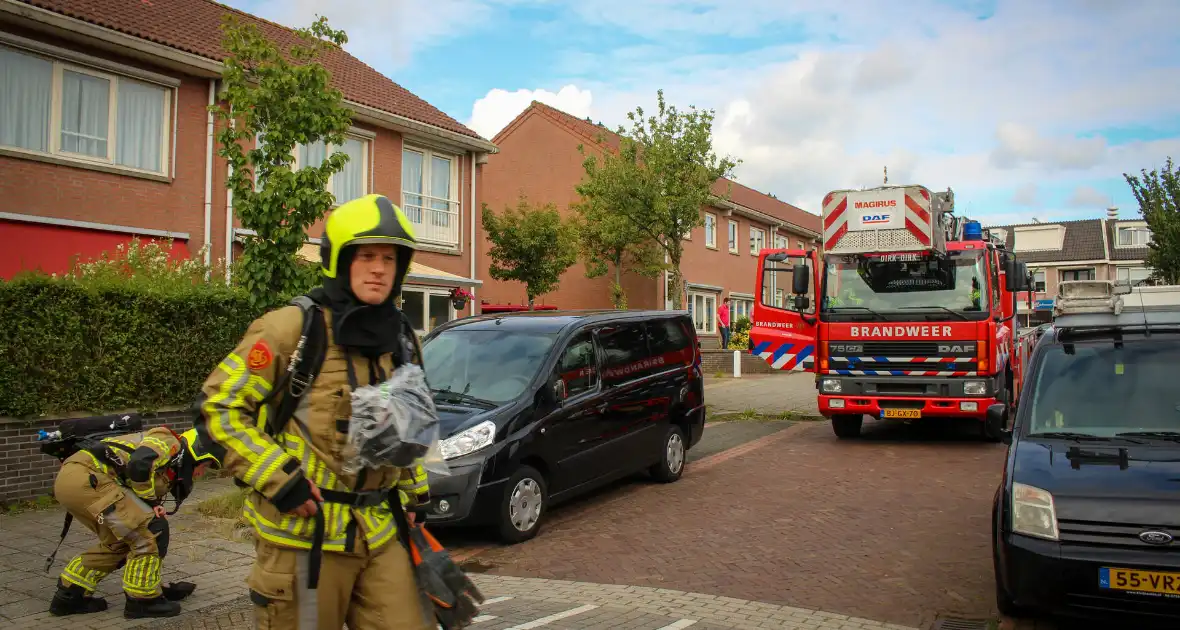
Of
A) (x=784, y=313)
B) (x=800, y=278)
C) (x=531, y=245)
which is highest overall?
(x=531, y=245)

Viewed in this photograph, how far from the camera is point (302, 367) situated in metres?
2.79

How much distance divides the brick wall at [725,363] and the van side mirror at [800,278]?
15049 mm

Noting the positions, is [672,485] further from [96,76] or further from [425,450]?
[96,76]

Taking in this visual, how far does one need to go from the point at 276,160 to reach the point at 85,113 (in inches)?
296

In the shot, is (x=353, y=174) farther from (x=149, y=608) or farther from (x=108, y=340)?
(x=149, y=608)

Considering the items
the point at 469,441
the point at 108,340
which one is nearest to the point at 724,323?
the point at 108,340

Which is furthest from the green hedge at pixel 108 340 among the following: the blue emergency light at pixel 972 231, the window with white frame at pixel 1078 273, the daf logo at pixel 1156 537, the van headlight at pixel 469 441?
the window with white frame at pixel 1078 273

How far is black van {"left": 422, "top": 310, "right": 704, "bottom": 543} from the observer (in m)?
7.06

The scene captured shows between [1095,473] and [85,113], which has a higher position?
[85,113]

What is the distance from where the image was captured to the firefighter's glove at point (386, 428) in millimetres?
2744

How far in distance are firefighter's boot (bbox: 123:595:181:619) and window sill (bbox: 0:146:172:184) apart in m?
10.8

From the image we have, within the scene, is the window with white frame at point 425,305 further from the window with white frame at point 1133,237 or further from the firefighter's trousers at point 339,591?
the window with white frame at point 1133,237

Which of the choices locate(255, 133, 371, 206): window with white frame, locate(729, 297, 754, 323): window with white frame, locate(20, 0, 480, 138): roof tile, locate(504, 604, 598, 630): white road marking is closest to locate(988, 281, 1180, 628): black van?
locate(504, 604, 598, 630): white road marking

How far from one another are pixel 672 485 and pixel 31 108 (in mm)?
11465
